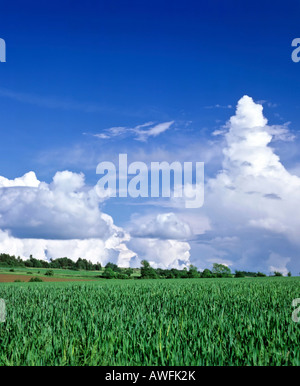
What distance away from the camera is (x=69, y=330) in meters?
7.35

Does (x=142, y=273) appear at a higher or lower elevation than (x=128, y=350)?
lower

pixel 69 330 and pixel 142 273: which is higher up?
pixel 69 330

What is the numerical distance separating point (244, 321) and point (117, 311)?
342 centimetres

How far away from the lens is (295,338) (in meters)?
6.52

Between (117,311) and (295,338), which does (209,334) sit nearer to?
(295,338)
